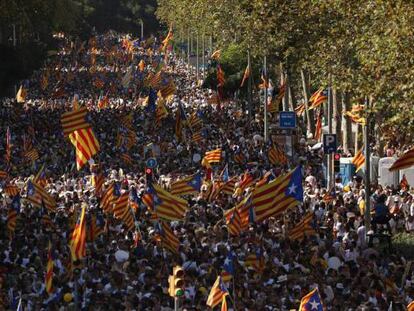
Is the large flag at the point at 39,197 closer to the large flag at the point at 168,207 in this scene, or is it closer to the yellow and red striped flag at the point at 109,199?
the yellow and red striped flag at the point at 109,199

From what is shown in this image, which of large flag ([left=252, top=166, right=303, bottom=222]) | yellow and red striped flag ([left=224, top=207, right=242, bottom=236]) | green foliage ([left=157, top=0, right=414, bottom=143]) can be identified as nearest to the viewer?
large flag ([left=252, top=166, right=303, bottom=222])

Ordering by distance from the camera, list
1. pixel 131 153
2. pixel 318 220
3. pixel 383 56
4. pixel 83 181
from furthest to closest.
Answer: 1. pixel 131 153
2. pixel 83 181
3. pixel 318 220
4. pixel 383 56

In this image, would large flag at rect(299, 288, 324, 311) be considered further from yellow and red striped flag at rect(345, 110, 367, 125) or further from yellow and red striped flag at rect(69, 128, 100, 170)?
yellow and red striped flag at rect(69, 128, 100, 170)

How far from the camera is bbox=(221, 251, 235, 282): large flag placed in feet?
70.7

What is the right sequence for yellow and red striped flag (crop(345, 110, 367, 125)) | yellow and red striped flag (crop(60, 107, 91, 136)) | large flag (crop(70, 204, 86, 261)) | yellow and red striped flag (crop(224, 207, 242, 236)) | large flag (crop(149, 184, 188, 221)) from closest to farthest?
large flag (crop(70, 204, 86, 261)) < yellow and red striped flag (crop(224, 207, 242, 236)) < large flag (crop(149, 184, 188, 221)) < yellow and red striped flag (crop(60, 107, 91, 136)) < yellow and red striped flag (crop(345, 110, 367, 125))

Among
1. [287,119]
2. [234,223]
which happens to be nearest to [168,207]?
[234,223]

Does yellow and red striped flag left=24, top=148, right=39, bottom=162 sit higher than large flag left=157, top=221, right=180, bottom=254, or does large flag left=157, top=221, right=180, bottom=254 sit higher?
large flag left=157, top=221, right=180, bottom=254

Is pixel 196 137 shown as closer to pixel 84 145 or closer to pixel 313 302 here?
pixel 84 145

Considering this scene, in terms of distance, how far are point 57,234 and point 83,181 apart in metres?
11.0

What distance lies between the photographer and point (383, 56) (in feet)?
88.2

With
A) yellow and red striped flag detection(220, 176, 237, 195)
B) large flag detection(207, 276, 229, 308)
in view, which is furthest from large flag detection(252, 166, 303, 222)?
yellow and red striped flag detection(220, 176, 237, 195)

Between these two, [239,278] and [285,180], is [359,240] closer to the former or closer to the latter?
[285,180]

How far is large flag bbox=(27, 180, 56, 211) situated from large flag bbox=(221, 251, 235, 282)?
27.7ft

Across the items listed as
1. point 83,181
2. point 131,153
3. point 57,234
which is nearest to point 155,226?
point 57,234
